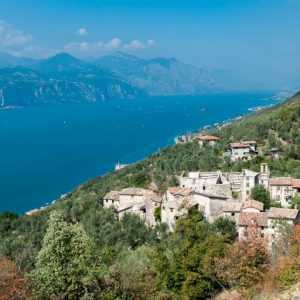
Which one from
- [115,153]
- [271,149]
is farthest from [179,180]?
[115,153]

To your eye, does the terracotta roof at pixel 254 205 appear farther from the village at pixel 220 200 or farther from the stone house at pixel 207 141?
the stone house at pixel 207 141

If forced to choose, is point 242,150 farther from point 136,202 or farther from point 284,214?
point 284,214

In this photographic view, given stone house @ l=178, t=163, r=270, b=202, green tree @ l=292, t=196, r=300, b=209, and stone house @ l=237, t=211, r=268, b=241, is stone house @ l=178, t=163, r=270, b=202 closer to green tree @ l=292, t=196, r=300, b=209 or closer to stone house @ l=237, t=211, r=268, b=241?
green tree @ l=292, t=196, r=300, b=209

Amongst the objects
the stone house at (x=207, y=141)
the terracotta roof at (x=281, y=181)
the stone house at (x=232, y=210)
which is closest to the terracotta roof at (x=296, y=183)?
the terracotta roof at (x=281, y=181)

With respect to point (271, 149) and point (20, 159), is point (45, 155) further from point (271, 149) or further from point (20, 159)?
point (271, 149)

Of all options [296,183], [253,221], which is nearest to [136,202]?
[253,221]

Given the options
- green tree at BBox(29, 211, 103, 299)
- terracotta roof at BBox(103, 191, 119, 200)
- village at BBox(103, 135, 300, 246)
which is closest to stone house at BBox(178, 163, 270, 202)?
village at BBox(103, 135, 300, 246)

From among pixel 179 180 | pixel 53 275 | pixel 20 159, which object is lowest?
pixel 20 159
